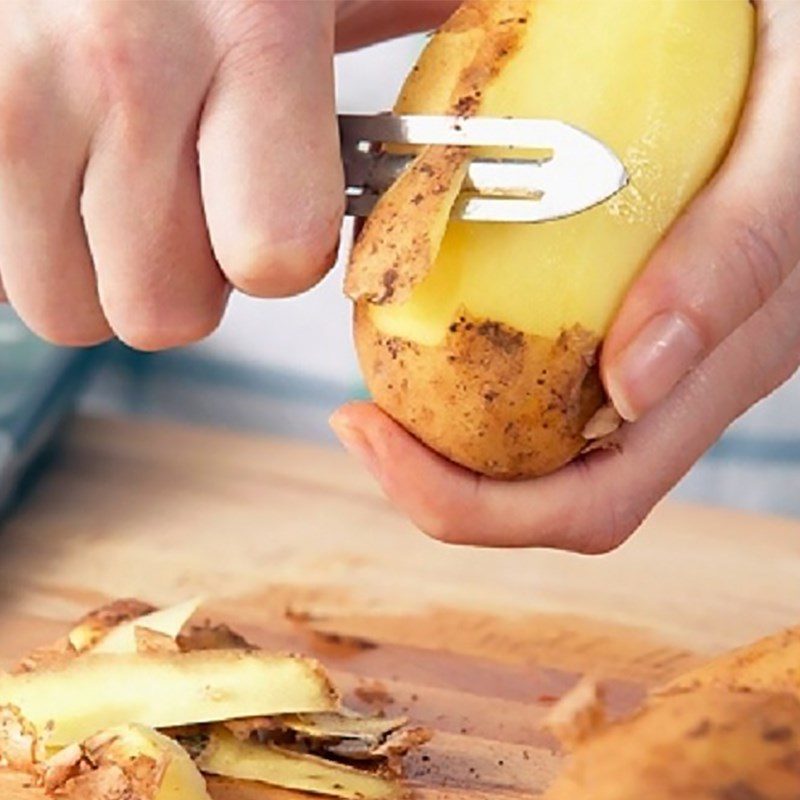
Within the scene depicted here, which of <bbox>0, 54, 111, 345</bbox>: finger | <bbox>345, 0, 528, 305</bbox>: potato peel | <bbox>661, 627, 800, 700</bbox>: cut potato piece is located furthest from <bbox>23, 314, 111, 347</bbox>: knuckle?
<bbox>661, 627, 800, 700</bbox>: cut potato piece

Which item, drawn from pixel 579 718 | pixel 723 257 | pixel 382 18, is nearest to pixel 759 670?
pixel 579 718

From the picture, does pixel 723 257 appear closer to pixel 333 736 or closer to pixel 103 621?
pixel 333 736

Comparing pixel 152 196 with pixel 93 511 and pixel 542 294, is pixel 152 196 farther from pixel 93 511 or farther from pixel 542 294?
pixel 93 511

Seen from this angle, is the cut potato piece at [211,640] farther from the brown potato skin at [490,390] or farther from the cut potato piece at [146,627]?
the brown potato skin at [490,390]

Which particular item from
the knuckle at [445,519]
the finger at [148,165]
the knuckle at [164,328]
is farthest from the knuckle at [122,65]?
the knuckle at [445,519]

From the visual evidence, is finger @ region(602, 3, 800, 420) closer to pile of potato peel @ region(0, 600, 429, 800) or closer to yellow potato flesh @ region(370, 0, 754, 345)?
yellow potato flesh @ region(370, 0, 754, 345)

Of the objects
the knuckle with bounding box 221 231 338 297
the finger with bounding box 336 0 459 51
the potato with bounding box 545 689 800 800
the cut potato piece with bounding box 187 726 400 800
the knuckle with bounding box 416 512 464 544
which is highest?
the finger with bounding box 336 0 459 51

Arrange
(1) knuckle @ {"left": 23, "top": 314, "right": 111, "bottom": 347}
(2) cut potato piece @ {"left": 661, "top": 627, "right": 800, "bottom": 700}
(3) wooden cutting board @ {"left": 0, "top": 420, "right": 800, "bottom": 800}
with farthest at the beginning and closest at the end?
(3) wooden cutting board @ {"left": 0, "top": 420, "right": 800, "bottom": 800} < (1) knuckle @ {"left": 23, "top": 314, "right": 111, "bottom": 347} < (2) cut potato piece @ {"left": 661, "top": 627, "right": 800, "bottom": 700}
